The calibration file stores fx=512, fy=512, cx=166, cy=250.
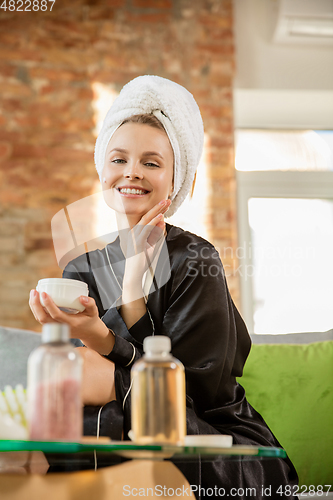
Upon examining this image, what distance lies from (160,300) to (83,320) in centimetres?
33

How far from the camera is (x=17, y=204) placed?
2316mm

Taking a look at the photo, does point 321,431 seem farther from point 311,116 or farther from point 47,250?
point 311,116

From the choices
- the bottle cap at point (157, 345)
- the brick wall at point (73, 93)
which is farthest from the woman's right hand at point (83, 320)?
the brick wall at point (73, 93)

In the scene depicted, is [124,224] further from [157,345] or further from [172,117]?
[157,345]

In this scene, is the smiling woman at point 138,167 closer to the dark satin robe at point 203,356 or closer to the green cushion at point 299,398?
the dark satin robe at point 203,356

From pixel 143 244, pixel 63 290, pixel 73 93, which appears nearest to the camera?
pixel 63 290

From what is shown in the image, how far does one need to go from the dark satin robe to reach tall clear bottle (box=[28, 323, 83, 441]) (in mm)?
266

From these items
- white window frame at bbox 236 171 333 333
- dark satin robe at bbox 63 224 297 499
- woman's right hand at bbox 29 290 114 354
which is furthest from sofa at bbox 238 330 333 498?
white window frame at bbox 236 171 333 333

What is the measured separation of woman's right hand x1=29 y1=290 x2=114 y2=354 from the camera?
0.80m

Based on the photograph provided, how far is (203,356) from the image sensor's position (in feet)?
3.34

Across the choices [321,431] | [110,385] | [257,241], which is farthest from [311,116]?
[110,385]

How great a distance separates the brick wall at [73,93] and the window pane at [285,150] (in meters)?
0.32

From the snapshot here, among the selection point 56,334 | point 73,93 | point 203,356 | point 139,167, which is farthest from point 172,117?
point 73,93

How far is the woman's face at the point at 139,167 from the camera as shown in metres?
1.36
